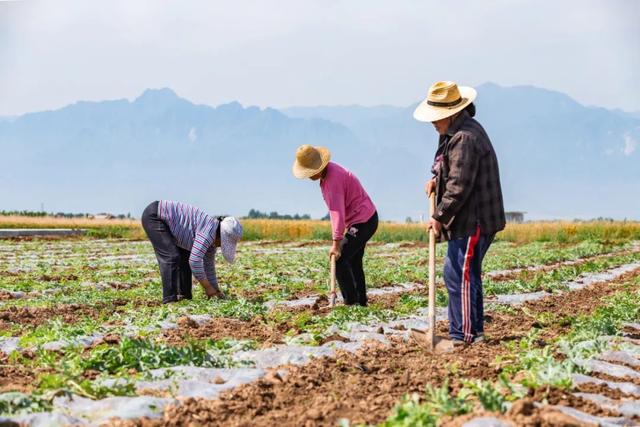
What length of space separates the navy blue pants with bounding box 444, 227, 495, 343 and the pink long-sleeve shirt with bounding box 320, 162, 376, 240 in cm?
211

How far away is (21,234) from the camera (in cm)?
3662

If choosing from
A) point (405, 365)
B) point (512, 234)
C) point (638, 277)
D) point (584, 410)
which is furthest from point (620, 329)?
point (512, 234)

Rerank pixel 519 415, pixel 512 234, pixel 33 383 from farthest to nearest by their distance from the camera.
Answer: pixel 512 234 < pixel 33 383 < pixel 519 415

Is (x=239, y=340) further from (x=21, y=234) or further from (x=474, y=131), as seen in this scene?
(x=21, y=234)

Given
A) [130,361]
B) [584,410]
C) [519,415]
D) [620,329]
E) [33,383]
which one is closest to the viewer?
[519,415]

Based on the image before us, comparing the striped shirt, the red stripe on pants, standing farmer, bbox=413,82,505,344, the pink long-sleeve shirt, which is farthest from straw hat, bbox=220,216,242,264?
the red stripe on pants

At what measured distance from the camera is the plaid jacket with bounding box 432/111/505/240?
22.6ft

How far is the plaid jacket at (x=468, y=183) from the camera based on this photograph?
689 cm

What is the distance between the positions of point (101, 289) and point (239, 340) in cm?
696

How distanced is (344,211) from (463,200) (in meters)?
2.44

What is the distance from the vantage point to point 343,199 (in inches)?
360

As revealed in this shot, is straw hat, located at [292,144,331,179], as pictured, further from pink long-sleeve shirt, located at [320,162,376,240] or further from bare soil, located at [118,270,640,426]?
bare soil, located at [118,270,640,426]

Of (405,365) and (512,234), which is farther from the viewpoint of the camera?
(512,234)

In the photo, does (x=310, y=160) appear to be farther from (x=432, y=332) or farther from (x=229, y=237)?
(x=432, y=332)
